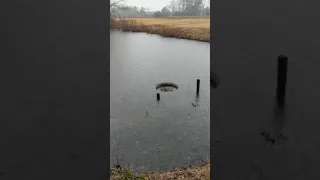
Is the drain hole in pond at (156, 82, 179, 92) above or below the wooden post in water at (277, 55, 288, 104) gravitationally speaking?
below

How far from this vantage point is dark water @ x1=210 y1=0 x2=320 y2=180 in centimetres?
109

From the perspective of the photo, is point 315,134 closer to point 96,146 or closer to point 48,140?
point 96,146

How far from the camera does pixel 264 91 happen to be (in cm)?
116

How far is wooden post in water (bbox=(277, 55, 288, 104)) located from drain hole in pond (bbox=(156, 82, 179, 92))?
730 centimetres

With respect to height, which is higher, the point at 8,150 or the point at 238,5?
the point at 238,5

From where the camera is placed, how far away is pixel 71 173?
3.93ft

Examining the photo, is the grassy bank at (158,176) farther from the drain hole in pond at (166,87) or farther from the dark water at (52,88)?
the drain hole in pond at (166,87)

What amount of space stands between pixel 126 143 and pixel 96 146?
3.41 meters

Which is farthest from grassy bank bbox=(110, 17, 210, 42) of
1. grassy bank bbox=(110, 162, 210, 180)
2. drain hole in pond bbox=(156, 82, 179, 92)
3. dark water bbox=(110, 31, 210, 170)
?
grassy bank bbox=(110, 162, 210, 180)

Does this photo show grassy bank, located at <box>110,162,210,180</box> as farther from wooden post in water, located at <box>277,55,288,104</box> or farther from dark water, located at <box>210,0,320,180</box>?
wooden post in water, located at <box>277,55,288,104</box>

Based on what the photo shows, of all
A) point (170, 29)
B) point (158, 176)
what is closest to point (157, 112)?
point (158, 176)

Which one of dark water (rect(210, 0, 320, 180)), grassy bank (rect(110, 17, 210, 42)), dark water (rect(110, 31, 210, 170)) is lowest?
dark water (rect(110, 31, 210, 170))

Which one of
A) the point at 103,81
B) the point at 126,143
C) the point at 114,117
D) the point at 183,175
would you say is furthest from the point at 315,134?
the point at 114,117

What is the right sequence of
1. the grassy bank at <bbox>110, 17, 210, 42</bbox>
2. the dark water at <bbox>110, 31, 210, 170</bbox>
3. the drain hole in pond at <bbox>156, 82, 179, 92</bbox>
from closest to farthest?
the dark water at <bbox>110, 31, 210, 170</bbox>
the drain hole in pond at <bbox>156, 82, 179, 92</bbox>
the grassy bank at <bbox>110, 17, 210, 42</bbox>
